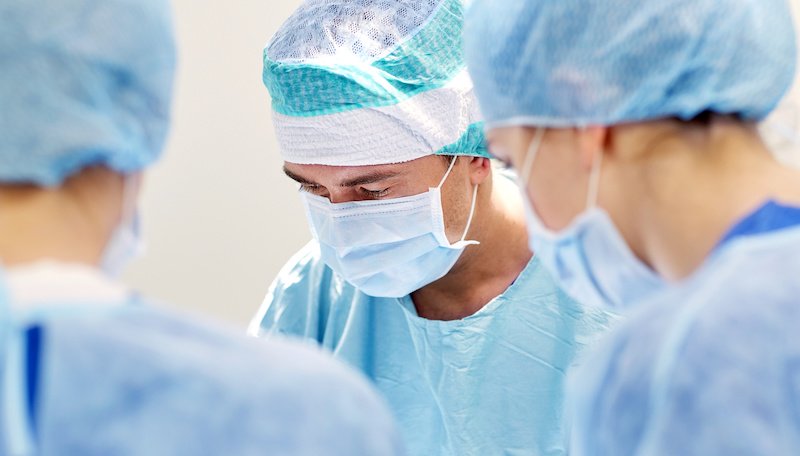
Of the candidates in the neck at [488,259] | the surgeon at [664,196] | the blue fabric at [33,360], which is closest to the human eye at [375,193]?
the neck at [488,259]

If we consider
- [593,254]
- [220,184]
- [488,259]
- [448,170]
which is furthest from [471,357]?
[220,184]

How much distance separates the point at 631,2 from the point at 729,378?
439mm

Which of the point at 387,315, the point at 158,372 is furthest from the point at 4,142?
the point at 387,315

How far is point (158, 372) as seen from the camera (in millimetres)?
864

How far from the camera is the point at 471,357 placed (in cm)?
190

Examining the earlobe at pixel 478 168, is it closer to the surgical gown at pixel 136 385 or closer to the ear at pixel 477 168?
the ear at pixel 477 168

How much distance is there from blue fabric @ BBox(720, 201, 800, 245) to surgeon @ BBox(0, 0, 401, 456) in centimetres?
42

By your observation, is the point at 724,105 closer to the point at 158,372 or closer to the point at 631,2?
the point at 631,2

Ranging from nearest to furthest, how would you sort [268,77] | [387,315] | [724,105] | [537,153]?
[724,105] < [537,153] < [268,77] < [387,315]

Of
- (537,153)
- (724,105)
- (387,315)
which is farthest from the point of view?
(387,315)

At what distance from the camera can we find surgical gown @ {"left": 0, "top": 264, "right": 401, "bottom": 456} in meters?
0.83

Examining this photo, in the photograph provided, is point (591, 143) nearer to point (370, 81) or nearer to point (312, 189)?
point (370, 81)

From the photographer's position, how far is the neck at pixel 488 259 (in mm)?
1953

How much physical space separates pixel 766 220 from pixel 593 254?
9.5 inches
